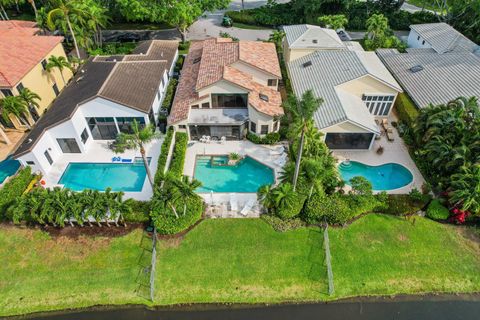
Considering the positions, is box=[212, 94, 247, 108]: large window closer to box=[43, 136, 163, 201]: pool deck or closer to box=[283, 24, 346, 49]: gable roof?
box=[43, 136, 163, 201]: pool deck

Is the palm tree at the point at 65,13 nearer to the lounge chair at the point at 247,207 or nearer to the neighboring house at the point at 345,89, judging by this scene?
the neighboring house at the point at 345,89

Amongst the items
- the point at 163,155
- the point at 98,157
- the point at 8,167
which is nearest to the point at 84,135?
the point at 98,157

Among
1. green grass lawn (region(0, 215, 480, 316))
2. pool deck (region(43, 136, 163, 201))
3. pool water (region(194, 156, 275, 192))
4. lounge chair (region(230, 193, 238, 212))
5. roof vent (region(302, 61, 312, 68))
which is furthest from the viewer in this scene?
roof vent (region(302, 61, 312, 68))

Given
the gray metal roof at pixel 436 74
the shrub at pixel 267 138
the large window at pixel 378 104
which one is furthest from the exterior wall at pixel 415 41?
the shrub at pixel 267 138

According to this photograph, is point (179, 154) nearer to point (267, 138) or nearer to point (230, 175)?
point (230, 175)

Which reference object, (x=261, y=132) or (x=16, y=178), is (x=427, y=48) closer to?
(x=261, y=132)

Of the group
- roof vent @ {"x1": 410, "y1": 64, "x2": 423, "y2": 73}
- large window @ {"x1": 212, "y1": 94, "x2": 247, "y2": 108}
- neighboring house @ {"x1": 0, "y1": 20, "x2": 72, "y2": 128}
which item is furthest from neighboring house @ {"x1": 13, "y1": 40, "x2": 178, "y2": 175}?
roof vent @ {"x1": 410, "y1": 64, "x2": 423, "y2": 73}
